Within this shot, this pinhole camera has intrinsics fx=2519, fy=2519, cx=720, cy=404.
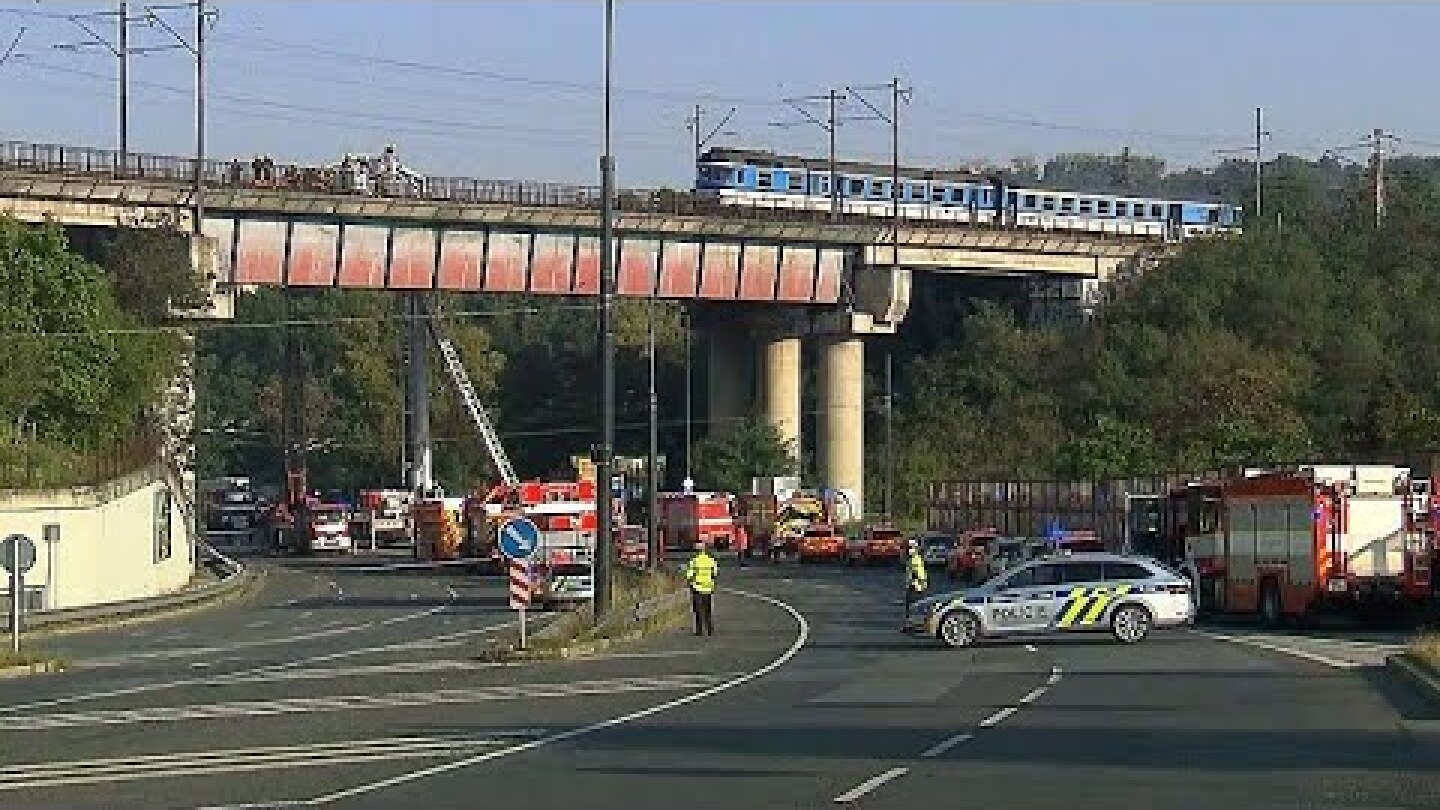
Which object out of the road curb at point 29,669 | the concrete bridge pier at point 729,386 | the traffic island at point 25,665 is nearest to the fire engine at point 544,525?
the traffic island at point 25,665

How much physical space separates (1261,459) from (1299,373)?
20.0 meters

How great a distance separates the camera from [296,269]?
269 feet

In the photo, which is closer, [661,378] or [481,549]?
[481,549]

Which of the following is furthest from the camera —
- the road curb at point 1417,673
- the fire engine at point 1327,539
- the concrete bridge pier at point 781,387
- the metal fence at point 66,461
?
the concrete bridge pier at point 781,387

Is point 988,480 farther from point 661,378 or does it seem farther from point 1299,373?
point 661,378

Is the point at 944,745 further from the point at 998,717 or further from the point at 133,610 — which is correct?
the point at 133,610

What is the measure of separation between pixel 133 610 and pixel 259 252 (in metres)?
24.2

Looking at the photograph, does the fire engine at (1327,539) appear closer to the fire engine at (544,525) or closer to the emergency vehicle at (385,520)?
the fire engine at (544,525)

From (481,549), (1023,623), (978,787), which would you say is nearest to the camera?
(978,787)

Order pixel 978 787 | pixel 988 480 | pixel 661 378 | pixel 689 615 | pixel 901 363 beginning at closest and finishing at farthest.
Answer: pixel 978 787, pixel 689 615, pixel 988 480, pixel 901 363, pixel 661 378

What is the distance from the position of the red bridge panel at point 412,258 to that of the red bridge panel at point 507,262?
2.55 meters

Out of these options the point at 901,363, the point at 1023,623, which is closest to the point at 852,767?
A: the point at 1023,623

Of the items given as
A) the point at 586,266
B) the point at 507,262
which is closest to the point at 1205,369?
the point at 586,266

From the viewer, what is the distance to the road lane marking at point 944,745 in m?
21.0
